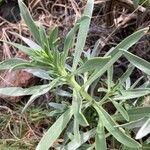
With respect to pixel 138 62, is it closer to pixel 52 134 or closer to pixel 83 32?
pixel 83 32

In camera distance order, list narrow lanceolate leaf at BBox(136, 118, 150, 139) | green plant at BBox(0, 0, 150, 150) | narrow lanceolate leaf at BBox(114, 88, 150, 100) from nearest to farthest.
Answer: narrow lanceolate leaf at BBox(136, 118, 150, 139), green plant at BBox(0, 0, 150, 150), narrow lanceolate leaf at BBox(114, 88, 150, 100)

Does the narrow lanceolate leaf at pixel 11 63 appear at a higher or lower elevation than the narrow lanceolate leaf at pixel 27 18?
lower

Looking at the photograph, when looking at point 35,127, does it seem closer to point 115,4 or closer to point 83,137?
point 83,137

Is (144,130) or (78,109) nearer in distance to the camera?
(144,130)

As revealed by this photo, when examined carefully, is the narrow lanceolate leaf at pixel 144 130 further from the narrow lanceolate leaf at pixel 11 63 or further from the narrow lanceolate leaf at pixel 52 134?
the narrow lanceolate leaf at pixel 11 63

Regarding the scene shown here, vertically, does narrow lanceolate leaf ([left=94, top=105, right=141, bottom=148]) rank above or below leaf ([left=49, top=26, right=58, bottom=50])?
below

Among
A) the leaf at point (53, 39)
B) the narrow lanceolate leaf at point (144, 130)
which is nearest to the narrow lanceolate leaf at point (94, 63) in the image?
the leaf at point (53, 39)

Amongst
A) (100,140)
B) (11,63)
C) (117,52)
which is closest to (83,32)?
(117,52)

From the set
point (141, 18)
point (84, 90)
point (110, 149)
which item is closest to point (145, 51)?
point (141, 18)

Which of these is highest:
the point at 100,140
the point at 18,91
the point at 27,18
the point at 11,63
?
the point at 27,18

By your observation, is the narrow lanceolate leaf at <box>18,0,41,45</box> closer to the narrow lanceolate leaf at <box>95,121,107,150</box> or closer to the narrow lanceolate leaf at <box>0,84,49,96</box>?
the narrow lanceolate leaf at <box>0,84,49,96</box>

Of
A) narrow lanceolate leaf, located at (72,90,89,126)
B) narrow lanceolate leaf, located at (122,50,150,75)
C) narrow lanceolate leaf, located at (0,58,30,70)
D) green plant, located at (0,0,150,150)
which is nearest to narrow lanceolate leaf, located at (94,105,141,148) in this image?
green plant, located at (0,0,150,150)
